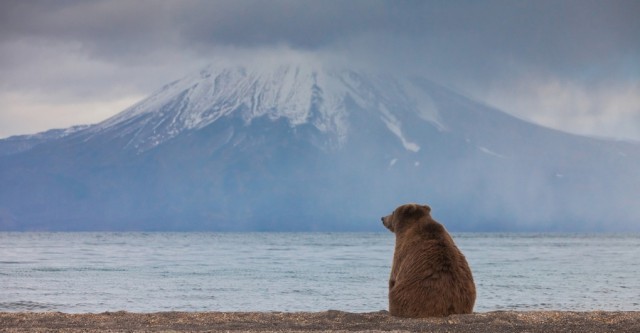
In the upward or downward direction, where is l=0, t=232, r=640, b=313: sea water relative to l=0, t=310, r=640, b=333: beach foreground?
downward

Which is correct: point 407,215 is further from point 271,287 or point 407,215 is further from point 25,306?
point 271,287

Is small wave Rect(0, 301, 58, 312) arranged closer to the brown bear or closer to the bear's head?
the bear's head

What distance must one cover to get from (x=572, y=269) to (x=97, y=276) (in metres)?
18.2

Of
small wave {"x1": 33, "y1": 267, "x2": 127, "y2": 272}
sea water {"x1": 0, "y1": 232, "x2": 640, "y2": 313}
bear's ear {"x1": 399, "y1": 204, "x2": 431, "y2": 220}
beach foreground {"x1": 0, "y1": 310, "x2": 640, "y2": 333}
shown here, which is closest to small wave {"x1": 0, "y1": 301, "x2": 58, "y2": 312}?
sea water {"x1": 0, "y1": 232, "x2": 640, "y2": 313}

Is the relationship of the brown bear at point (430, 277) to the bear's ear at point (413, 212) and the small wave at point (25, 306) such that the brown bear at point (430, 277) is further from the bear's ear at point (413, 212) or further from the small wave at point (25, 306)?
the small wave at point (25, 306)

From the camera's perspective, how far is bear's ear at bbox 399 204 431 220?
13719 mm

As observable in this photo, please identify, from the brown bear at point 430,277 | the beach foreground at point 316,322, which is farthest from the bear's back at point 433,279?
the beach foreground at point 316,322

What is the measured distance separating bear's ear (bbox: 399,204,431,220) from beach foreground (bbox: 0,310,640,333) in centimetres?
145

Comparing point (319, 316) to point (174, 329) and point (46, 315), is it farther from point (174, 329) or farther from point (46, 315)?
point (46, 315)

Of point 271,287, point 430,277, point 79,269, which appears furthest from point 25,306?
point 79,269

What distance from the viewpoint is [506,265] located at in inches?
1618

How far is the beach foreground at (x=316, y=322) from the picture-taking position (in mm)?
12195

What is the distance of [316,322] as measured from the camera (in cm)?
1338

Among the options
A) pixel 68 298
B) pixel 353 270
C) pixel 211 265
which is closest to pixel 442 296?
pixel 68 298
